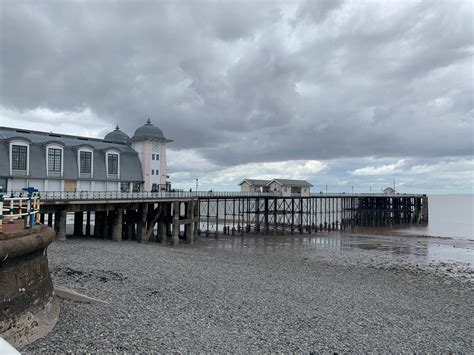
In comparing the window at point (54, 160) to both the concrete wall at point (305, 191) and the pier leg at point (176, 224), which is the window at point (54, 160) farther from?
the concrete wall at point (305, 191)

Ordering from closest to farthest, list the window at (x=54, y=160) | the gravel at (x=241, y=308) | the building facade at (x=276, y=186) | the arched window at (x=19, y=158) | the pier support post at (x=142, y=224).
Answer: the gravel at (x=241, y=308), the arched window at (x=19, y=158), the window at (x=54, y=160), the pier support post at (x=142, y=224), the building facade at (x=276, y=186)

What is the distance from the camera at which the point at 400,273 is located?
2242 centimetres

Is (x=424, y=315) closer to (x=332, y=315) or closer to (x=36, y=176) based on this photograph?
(x=332, y=315)

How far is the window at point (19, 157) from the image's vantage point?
2483cm

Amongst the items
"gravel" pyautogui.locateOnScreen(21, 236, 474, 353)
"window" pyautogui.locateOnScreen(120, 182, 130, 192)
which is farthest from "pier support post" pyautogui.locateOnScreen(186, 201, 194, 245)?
"gravel" pyautogui.locateOnScreen(21, 236, 474, 353)

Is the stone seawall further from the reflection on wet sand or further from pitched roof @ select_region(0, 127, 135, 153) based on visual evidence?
the reflection on wet sand

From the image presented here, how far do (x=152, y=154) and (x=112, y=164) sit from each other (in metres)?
4.41

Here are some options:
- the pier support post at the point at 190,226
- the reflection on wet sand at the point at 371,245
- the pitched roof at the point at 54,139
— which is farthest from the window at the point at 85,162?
the reflection on wet sand at the point at 371,245

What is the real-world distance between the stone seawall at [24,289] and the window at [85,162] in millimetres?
21591

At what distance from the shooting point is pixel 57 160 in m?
27.2

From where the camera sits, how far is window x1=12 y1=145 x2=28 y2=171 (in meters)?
24.8

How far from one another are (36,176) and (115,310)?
791 inches

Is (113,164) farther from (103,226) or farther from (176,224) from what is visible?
(176,224)

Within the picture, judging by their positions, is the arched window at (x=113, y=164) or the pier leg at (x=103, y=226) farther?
the arched window at (x=113, y=164)
